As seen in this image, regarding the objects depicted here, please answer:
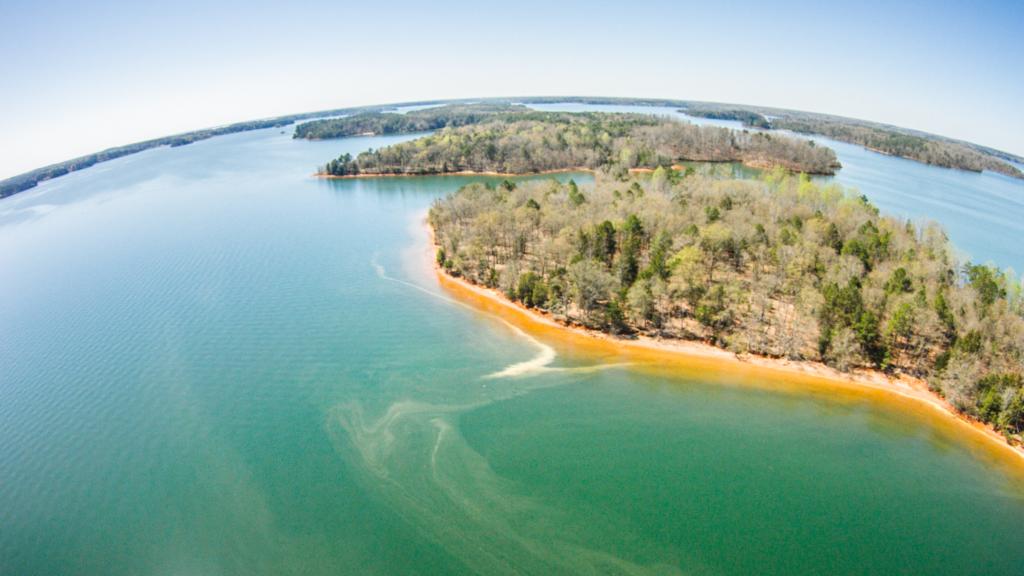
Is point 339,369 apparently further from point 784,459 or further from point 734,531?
point 784,459

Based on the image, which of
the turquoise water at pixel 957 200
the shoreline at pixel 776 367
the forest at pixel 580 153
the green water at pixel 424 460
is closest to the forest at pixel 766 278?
the shoreline at pixel 776 367

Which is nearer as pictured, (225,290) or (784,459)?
(784,459)

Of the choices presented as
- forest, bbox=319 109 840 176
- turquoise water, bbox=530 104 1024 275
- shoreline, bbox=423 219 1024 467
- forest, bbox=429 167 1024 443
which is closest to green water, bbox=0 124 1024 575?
shoreline, bbox=423 219 1024 467

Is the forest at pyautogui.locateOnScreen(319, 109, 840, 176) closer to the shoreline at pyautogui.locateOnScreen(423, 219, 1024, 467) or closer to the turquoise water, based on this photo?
the turquoise water

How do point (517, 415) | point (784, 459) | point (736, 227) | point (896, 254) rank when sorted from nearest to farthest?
point (784, 459), point (517, 415), point (896, 254), point (736, 227)

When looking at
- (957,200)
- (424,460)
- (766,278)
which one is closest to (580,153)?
(957,200)

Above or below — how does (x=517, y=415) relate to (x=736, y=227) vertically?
below

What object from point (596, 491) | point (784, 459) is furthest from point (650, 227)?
point (596, 491)
